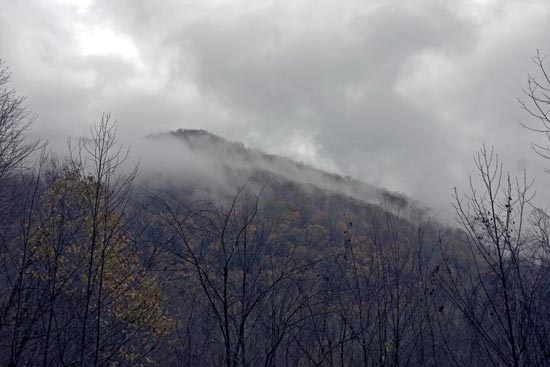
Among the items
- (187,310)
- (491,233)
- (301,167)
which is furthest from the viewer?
(301,167)

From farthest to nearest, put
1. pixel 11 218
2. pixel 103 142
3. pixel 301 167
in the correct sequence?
pixel 301 167, pixel 11 218, pixel 103 142

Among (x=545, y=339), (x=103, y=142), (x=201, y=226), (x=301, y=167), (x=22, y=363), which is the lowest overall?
(x=22, y=363)

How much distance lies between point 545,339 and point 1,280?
32.7 feet

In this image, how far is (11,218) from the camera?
1054cm

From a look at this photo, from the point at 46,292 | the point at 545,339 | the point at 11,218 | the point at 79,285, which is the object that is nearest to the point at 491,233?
the point at 545,339

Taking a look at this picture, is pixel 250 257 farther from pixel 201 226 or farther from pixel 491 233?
pixel 491 233

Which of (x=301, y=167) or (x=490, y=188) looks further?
(x=301, y=167)

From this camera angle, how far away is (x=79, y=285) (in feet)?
29.1

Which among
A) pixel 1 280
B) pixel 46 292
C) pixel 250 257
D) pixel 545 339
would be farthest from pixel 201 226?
pixel 1 280

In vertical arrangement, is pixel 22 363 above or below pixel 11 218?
below

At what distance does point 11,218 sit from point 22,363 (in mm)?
4095

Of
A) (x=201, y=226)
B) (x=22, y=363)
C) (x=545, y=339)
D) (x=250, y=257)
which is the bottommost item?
(x=22, y=363)

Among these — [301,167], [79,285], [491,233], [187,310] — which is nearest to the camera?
[491,233]

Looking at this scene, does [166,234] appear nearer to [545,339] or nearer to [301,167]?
[545,339]
